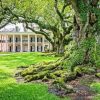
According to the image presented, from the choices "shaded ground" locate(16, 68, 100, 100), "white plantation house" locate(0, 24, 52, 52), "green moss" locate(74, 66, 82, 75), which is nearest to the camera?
"shaded ground" locate(16, 68, 100, 100)

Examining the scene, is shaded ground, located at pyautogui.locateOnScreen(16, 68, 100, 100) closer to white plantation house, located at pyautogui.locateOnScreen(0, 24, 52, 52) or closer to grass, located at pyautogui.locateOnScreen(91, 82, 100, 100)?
grass, located at pyautogui.locateOnScreen(91, 82, 100, 100)

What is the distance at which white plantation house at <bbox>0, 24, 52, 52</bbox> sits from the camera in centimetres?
14025

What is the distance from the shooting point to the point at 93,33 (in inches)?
1005

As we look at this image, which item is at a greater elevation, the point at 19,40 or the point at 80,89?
the point at 19,40

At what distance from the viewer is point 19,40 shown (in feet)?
467

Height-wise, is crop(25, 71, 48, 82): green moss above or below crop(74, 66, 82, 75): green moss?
below

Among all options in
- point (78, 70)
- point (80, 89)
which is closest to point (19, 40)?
point (78, 70)

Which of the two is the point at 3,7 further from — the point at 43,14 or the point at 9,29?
the point at 9,29

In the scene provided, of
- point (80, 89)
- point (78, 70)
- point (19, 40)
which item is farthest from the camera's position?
point (19, 40)

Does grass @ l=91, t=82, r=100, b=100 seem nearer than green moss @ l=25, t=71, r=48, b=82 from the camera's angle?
Yes

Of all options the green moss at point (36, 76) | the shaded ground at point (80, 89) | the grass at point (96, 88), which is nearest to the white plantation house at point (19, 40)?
the green moss at point (36, 76)

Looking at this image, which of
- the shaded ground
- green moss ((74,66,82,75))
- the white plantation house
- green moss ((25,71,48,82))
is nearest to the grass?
the shaded ground

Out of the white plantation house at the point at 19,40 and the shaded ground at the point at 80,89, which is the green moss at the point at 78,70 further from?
the white plantation house at the point at 19,40

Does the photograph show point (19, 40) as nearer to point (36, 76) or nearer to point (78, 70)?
point (78, 70)
